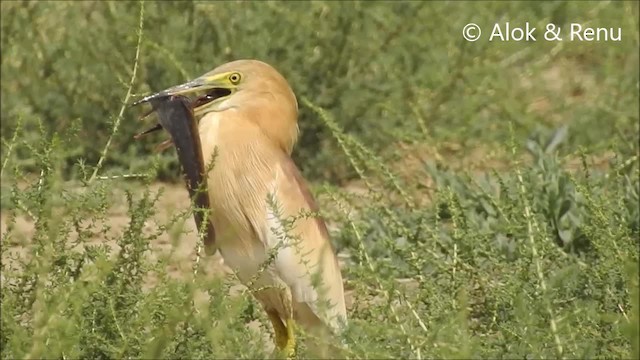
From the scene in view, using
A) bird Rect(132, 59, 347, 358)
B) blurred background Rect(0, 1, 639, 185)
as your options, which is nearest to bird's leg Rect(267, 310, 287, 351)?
bird Rect(132, 59, 347, 358)

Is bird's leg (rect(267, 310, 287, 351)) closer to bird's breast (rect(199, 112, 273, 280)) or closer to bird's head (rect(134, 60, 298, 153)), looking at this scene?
bird's breast (rect(199, 112, 273, 280))

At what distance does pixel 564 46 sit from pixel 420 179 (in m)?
1.78

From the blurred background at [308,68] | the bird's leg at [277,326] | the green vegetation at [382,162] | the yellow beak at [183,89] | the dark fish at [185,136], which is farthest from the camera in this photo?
the blurred background at [308,68]

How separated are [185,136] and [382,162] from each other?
2.04ft

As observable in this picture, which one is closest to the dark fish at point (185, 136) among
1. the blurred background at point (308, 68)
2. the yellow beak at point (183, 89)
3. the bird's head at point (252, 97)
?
the yellow beak at point (183, 89)

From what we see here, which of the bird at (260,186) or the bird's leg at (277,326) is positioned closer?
the bird at (260,186)

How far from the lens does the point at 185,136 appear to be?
15.0ft

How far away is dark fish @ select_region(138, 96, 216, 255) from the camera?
14.9ft

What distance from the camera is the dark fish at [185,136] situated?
4.54m

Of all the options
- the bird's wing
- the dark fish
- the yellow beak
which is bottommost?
the bird's wing

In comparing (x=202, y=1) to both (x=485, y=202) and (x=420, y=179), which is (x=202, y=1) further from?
(x=485, y=202)

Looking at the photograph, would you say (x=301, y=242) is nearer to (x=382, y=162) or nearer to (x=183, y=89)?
(x=382, y=162)

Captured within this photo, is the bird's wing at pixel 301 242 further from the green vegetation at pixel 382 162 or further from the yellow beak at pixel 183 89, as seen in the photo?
the yellow beak at pixel 183 89

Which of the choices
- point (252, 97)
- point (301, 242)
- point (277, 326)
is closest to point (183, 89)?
point (252, 97)
